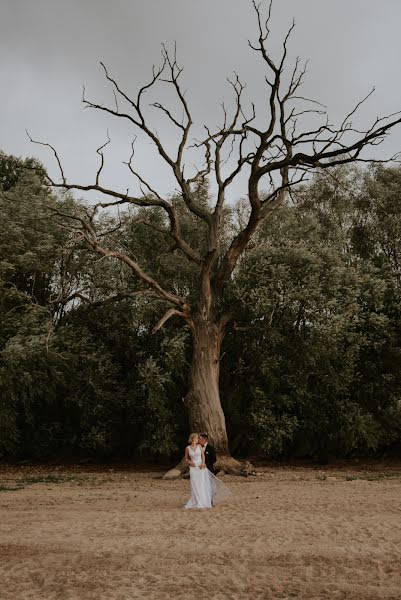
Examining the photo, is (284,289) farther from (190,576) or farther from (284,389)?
(190,576)

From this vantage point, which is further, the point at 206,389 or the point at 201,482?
the point at 206,389

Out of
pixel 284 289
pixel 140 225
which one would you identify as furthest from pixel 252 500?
pixel 140 225

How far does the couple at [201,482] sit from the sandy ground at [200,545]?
1.03ft

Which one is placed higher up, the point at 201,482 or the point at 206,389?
the point at 206,389

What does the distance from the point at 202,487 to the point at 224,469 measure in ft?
23.3

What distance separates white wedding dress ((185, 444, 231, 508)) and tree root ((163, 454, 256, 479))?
20.4 feet

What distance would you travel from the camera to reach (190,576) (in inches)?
284

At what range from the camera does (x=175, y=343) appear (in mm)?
20625

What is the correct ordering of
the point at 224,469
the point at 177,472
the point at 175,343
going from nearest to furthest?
the point at 177,472 → the point at 224,469 → the point at 175,343

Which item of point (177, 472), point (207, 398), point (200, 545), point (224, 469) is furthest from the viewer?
point (207, 398)

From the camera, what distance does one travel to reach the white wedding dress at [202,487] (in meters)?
12.5

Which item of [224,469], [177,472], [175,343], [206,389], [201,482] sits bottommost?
[177,472]

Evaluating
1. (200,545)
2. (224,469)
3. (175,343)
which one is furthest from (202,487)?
(175,343)

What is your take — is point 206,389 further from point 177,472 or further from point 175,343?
point 177,472
